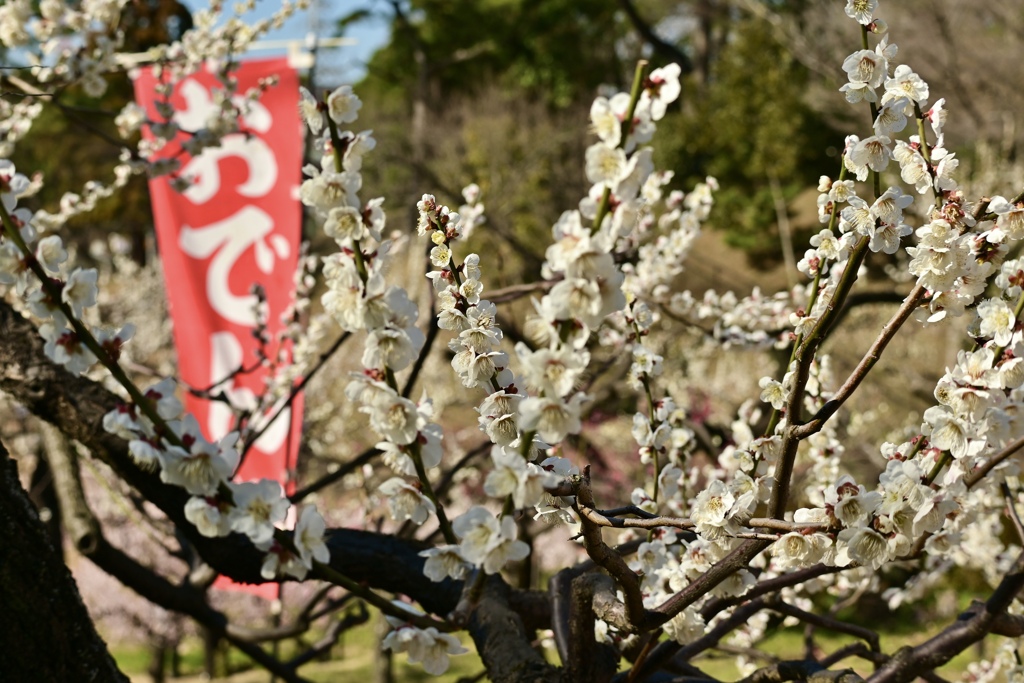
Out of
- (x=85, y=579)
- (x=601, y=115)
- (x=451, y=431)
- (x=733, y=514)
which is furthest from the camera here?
(x=451, y=431)

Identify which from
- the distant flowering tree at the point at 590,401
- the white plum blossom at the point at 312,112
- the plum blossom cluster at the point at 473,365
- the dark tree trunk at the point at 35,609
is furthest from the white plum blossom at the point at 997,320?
the dark tree trunk at the point at 35,609

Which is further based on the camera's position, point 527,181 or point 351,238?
point 527,181

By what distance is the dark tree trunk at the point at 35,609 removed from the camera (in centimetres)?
117

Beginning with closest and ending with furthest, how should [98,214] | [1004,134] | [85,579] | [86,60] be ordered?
1. [86,60]
2. [85,579]
3. [1004,134]
4. [98,214]

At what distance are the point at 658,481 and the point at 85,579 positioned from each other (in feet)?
23.1

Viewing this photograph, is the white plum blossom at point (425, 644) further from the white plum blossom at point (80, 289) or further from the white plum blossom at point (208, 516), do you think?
the white plum blossom at point (80, 289)

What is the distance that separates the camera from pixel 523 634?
4.30 ft

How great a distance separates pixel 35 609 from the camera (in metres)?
1.21

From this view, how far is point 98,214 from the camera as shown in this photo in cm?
1836

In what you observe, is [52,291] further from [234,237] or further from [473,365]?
[234,237]

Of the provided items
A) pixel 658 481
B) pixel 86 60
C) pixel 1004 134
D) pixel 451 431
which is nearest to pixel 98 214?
pixel 451 431

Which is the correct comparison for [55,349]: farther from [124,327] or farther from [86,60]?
[86,60]

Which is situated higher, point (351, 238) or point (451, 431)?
point (451, 431)

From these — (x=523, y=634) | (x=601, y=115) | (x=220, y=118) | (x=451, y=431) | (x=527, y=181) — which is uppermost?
(x=527, y=181)
